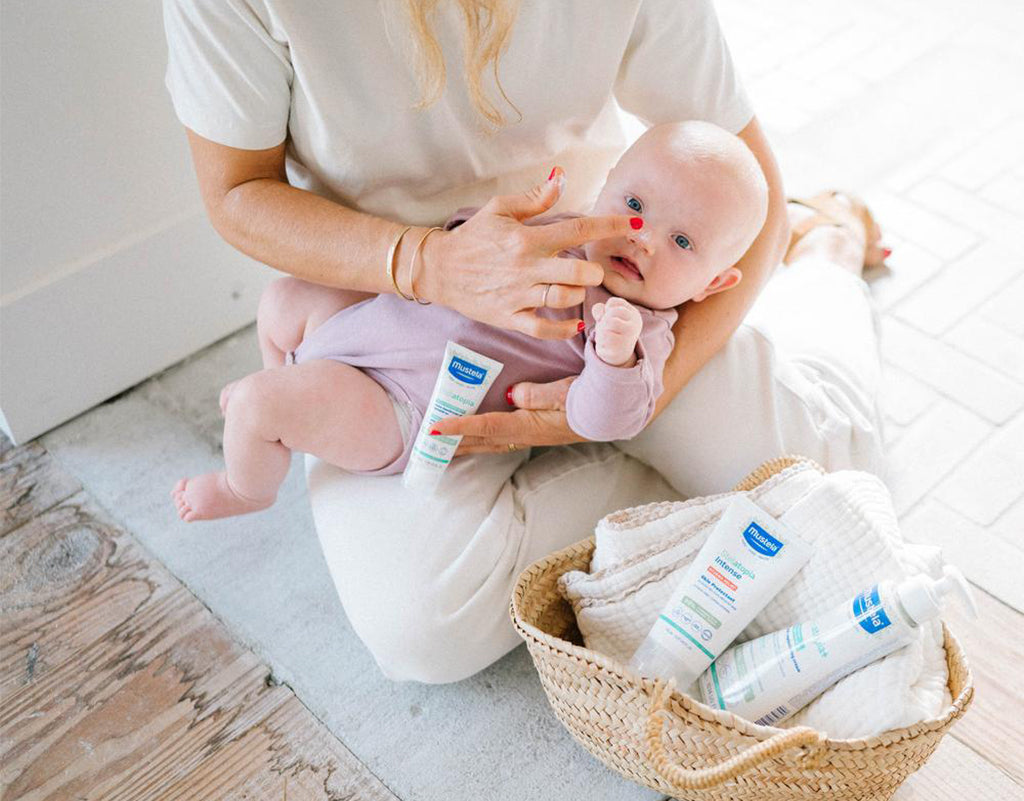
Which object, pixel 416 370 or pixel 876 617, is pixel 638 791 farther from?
pixel 416 370

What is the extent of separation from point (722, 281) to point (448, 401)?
0.34 meters

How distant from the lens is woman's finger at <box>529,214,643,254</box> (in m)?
1.12

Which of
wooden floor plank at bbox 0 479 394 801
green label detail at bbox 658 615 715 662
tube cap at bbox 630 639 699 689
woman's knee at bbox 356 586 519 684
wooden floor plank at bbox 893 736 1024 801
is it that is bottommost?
wooden floor plank at bbox 893 736 1024 801

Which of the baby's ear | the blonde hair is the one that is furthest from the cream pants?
the blonde hair

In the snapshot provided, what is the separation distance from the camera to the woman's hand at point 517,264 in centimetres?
112

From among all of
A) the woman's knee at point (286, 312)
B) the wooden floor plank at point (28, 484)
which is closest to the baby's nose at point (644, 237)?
the woman's knee at point (286, 312)

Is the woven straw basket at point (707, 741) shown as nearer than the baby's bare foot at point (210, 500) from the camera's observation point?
Yes

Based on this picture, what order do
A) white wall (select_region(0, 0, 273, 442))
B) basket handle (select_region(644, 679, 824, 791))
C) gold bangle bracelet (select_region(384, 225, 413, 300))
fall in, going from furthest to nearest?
white wall (select_region(0, 0, 273, 442))
gold bangle bracelet (select_region(384, 225, 413, 300))
basket handle (select_region(644, 679, 824, 791))

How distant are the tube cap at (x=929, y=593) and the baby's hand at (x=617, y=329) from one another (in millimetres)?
351

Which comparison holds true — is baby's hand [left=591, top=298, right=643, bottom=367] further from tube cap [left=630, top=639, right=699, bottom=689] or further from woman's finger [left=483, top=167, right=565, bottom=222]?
tube cap [left=630, top=639, right=699, bottom=689]

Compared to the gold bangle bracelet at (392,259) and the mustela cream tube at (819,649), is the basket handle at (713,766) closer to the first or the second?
the mustela cream tube at (819,649)

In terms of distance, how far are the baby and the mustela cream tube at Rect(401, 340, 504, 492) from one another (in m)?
0.03

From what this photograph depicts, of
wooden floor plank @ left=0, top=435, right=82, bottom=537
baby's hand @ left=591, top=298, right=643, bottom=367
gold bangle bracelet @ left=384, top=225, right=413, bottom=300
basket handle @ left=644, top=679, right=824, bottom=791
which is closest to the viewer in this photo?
basket handle @ left=644, top=679, right=824, bottom=791

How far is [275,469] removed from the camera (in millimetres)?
1365
